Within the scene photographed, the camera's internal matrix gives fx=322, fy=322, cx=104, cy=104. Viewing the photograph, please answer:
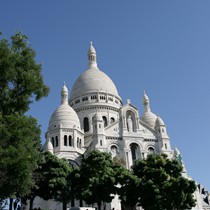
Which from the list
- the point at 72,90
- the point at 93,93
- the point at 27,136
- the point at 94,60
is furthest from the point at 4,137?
the point at 94,60

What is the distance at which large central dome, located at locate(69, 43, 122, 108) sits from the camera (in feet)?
207

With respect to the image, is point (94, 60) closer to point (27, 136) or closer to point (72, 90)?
point (72, 90)

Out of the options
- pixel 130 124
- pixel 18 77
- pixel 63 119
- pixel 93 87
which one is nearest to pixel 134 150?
pixel 130 124

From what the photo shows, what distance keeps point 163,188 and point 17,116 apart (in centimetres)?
1722

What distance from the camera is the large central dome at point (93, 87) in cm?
6319

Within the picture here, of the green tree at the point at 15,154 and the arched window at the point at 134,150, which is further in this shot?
the arched window at the point at 134,150

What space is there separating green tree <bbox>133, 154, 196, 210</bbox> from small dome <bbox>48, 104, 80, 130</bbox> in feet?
69.3

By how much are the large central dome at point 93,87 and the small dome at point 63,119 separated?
9.53m

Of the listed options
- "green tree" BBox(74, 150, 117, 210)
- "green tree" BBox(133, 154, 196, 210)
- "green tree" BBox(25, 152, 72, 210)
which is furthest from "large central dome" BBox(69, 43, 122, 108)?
"green tree" BBox(133, 154, 196, 210)

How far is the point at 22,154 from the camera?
18.6 m

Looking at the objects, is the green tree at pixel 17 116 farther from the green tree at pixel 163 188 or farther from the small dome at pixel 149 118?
the small dome at pixel 149 118

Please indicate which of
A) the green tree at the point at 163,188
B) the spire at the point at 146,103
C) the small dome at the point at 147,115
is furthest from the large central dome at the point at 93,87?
the green tree at the point at 163,188

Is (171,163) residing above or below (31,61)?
below

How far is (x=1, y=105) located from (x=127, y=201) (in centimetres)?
1716
